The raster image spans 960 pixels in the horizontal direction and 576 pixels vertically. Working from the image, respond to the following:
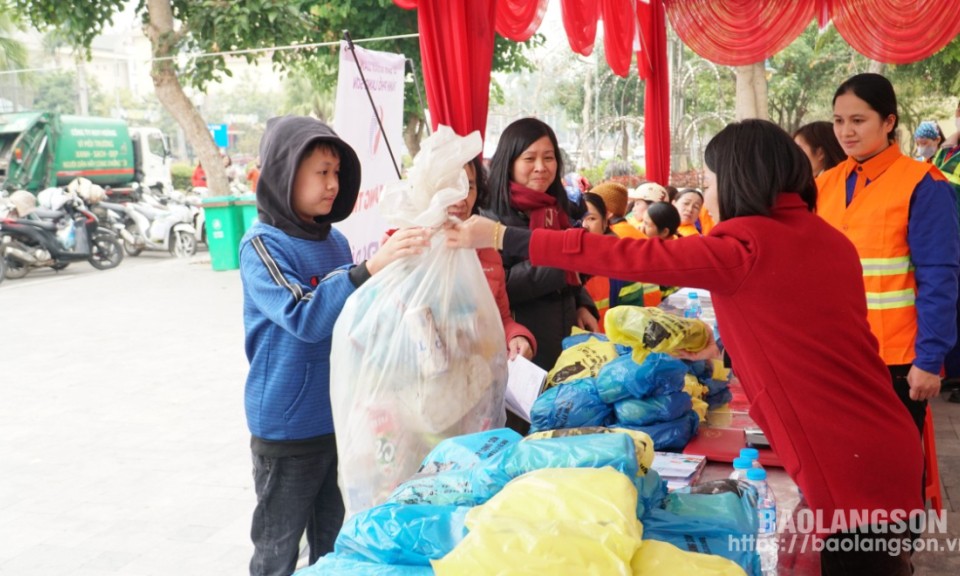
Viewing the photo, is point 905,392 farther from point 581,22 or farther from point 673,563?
point 581,22

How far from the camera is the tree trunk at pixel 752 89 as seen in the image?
12211 mm

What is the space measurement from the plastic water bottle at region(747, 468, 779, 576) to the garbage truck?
57.7ft

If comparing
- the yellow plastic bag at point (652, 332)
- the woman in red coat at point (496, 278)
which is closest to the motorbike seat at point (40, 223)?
the woman in red coat at point (496, 278)

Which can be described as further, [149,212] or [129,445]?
[149,212]

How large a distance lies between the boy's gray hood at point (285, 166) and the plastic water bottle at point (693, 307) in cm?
220

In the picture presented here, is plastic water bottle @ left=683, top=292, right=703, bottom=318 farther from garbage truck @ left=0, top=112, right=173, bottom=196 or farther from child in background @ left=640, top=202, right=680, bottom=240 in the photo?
garbage truck @ left=0, top=112, right=173, bottom=196

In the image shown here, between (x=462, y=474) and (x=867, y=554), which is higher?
(x=462, y=474)

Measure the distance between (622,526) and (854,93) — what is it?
78.8 inches

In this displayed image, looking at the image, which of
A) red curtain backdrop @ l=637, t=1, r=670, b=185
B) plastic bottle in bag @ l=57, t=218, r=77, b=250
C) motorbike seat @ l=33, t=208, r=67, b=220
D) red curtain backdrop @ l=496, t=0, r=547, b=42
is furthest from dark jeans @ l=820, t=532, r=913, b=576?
motorbike seat @ l=33, t=208, r=67, b=220

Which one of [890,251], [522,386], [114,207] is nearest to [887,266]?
[890,251]

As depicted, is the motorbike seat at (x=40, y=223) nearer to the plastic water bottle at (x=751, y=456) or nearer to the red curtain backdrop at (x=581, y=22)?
the red curtain backdrop at (x=581, y=22)

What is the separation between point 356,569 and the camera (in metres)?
1.29

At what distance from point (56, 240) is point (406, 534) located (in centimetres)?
1237

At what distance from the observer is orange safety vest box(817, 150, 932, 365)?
2.57 m
